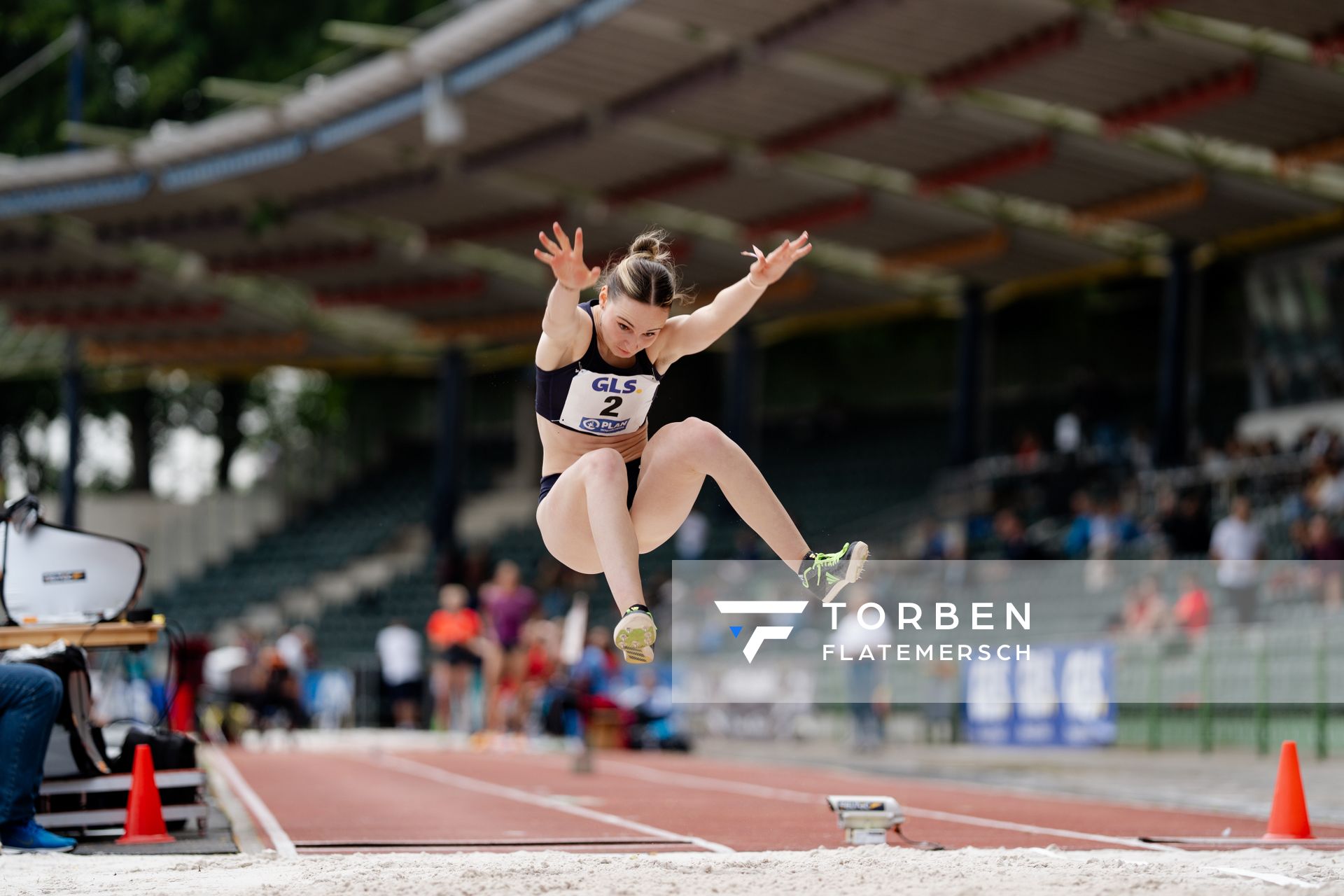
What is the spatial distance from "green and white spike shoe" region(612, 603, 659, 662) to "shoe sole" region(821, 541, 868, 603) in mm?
831

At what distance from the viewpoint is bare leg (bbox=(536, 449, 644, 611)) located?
6.52 m

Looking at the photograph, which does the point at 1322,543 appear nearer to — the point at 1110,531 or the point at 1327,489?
the point at 1327,489

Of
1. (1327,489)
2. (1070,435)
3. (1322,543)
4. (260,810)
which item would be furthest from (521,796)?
(1070,435)

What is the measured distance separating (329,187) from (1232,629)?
49.4 feet

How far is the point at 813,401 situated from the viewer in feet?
107

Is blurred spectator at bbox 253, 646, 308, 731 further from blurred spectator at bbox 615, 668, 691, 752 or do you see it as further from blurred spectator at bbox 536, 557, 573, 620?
blurred spectator at bbox 536, 557, 573, 620

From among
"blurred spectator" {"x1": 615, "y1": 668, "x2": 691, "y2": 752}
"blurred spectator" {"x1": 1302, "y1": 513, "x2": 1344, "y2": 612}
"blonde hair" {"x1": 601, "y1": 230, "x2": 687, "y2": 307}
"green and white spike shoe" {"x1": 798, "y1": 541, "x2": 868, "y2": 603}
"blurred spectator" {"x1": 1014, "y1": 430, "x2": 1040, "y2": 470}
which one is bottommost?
"blurred spectator" {"x1": 615, "y1": 668, "x2": 691, "y2": 752}

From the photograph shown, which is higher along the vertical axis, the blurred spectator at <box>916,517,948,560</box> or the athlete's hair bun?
the athlete's hair bun

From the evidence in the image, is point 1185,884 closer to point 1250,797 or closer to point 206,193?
point 1250,797

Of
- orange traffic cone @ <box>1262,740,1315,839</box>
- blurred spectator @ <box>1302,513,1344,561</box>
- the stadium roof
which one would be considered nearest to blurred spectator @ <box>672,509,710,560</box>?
the stadium roof

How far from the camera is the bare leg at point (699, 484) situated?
6.81 m

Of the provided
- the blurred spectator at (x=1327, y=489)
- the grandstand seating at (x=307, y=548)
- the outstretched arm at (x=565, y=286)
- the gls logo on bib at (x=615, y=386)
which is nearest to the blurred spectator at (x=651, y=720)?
the blurred spectator at (x=1327, y=489)

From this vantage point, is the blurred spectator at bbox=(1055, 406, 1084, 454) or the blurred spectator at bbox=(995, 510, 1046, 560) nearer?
the blurred spectator at bbox=(995, 510, 1046, 560)

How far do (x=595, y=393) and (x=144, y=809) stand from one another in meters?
2.93
